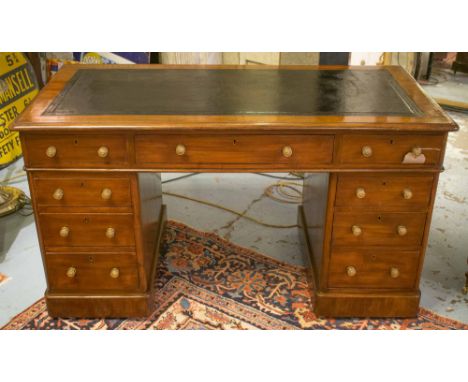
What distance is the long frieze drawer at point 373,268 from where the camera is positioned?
2234 mm

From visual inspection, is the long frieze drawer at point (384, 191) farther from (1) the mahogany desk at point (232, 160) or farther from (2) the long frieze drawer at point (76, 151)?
(2) the long frieze drawer at point (76, 151)

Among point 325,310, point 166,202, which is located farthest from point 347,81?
point 166,202

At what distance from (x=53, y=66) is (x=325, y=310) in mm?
2896

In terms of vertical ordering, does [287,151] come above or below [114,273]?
above

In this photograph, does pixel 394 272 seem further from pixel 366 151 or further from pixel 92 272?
pixel 92 272

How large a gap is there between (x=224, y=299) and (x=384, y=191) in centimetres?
91

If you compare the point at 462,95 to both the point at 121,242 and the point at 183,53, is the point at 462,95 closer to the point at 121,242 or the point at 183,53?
the point at 183,53

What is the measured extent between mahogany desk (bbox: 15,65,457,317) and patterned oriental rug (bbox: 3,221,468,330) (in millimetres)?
63

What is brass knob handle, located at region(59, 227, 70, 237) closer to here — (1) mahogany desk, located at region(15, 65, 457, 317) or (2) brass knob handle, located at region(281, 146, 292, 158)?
(1) mahogany desk, located at region(15, 65, 457, 317)

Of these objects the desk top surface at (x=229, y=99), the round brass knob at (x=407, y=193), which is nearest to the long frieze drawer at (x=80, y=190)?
the desk top surface at (x=229, y=99)

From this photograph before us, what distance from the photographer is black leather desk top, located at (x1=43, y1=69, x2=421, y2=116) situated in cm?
205

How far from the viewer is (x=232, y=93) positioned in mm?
2219

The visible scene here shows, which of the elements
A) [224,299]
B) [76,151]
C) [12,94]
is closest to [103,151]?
[76,151]

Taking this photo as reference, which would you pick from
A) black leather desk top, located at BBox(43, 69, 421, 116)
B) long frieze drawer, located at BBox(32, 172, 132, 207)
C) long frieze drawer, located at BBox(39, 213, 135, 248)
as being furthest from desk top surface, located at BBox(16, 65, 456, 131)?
long frieze drawer, located at BBox(39, 213, 135, 248)
